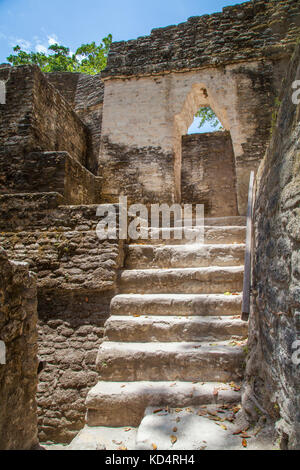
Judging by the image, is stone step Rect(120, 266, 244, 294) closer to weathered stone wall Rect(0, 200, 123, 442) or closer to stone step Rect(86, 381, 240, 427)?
weathered stone wall Rect(0, 200, 123, 442)

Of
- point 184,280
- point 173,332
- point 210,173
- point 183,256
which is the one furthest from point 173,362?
point 210,173

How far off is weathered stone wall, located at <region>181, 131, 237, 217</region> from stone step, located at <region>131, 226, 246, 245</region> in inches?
248

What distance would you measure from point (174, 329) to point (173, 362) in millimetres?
383

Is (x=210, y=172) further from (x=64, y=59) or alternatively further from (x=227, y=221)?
(x=64, y=59)

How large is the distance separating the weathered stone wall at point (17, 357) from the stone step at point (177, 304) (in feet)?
4.07

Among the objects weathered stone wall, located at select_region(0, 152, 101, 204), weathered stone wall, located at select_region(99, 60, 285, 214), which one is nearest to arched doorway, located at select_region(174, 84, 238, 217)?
weathered stone wall, located at select_region(99, 60, 285, 214)

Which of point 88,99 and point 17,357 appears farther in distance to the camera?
point 88,99

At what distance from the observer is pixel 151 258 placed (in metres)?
4.08

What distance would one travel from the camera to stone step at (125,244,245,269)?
12.3 ft

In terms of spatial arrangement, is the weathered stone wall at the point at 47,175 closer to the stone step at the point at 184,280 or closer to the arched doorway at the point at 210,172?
the stone step at the point at 184,280

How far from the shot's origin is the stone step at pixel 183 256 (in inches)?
148

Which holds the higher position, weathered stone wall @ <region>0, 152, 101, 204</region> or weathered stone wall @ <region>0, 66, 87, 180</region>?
weathered stone wall @ <region>0, 66, 87, 180</region>
